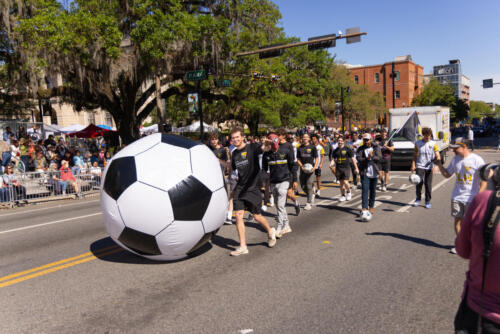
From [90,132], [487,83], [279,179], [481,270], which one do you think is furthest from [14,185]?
[487,83]

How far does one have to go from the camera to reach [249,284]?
459 cm

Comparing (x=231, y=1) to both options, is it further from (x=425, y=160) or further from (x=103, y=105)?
(x=425, y=160)

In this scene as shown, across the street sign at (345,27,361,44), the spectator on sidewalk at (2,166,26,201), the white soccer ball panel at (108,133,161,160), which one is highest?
the street sign at (345,27,361,44)

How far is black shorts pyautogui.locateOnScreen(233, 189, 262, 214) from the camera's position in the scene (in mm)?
5754

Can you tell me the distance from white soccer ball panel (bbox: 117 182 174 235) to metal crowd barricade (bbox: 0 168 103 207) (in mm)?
9158

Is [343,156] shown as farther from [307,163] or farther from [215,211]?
[215,211]

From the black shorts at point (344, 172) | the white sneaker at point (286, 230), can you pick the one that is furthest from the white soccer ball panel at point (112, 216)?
the black shorts at point (344, 172)

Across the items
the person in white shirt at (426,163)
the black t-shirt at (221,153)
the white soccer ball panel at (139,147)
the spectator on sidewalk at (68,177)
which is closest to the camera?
the white soccer ball panel at (139,147)

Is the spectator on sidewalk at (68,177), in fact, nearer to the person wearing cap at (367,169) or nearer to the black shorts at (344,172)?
the black shorts at (344,172)

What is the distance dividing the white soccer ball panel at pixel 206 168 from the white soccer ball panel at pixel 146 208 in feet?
1.91

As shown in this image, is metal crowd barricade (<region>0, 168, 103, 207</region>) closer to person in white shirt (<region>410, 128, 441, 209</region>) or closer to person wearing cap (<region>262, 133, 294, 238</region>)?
person wearing cap (<region>262, 133, 294, 238</region>)

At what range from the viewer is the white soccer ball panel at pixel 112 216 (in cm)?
484

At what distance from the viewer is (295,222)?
7.96 metres

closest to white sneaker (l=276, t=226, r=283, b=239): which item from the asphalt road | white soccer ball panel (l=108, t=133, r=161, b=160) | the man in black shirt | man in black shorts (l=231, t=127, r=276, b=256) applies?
the asphalt road
